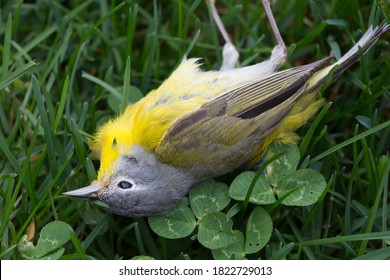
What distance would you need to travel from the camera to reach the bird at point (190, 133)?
3961 millimetres

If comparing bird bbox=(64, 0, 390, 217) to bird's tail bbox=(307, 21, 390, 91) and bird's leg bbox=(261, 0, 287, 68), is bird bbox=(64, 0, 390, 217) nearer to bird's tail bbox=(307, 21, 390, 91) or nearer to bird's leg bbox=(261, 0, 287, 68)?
bird's tail bbox=(307, 21, 390, 91)

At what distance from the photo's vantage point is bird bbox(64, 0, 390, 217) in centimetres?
396

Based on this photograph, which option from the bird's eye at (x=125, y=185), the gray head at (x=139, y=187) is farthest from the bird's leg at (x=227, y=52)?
the bird's eye at (x=125, y=185)

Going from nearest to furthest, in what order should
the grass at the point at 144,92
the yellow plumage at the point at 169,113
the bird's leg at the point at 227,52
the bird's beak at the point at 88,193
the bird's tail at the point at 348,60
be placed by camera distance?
the bird's beak at the point at 88,193, the yellow plumage at the point at 169,113, the grass at the point at 144,92, the bird's tail at the point at 348,60, the bird's leg at the point at 227,52

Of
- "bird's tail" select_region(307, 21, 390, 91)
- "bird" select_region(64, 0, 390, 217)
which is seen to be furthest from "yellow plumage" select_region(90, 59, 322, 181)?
"bird's tail" select_region(307, 21, 390, 91)

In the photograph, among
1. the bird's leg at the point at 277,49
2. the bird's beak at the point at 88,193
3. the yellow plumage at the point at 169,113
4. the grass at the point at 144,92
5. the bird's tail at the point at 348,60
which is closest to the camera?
the bird's beak at the point at 88,193

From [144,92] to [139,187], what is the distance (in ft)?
4.00

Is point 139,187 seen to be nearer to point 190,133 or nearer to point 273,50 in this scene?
point 190,133

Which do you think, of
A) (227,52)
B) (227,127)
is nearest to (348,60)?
(227,52)

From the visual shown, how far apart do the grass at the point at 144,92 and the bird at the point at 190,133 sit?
0.77 feet

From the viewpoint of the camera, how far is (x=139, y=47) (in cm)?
559

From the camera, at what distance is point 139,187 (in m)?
3.94

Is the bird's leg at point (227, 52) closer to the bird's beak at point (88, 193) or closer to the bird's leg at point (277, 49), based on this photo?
the bird's leg at point (277, 49)
